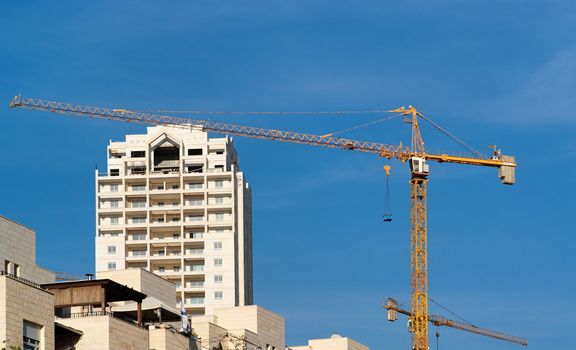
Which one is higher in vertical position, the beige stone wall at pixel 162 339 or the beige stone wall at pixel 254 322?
the beige stone wall at pixel 254 322

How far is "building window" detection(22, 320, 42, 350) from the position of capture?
350 feet

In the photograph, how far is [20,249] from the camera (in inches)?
5020

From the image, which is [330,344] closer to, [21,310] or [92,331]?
[92,331]

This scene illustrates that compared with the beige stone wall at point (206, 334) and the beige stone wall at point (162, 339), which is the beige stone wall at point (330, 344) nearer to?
the beige stone wall at point (206, 334)

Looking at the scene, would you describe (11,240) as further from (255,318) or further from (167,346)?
(255,318)

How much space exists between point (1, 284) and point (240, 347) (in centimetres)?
4731

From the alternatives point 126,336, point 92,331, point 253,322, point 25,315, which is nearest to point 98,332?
point 92,331

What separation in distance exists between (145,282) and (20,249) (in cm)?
1906

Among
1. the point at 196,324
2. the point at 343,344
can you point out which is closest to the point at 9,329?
the point at 196,324

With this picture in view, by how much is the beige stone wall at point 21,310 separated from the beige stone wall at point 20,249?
15.3m

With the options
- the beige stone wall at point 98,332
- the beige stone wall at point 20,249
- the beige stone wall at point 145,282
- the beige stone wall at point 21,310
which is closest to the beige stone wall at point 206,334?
the beige stone wall at point 145,282

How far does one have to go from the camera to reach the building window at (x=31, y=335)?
107 meters

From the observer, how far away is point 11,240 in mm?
125875

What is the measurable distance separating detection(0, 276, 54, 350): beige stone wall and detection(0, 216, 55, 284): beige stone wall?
1527 cm
